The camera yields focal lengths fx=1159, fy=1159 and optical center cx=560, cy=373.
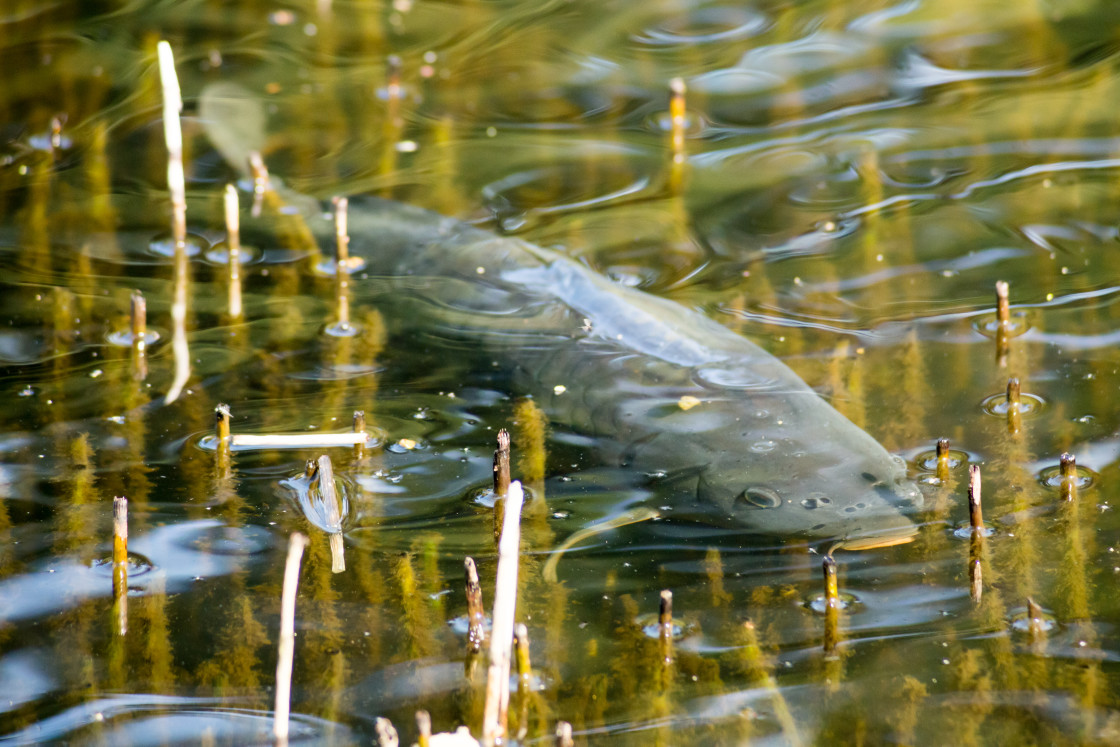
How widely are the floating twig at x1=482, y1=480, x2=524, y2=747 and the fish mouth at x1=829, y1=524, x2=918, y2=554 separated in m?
0.92

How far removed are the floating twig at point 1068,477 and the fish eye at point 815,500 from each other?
517mm

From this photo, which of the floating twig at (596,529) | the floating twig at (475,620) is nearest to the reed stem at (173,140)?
the floating twig at (596,529)

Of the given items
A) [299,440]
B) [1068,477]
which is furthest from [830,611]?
[299,440]

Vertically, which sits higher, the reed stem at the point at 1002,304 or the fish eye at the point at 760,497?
the reed stem at the point at 1002,304

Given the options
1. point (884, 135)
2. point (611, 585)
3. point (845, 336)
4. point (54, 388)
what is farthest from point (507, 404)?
point (884, 135)

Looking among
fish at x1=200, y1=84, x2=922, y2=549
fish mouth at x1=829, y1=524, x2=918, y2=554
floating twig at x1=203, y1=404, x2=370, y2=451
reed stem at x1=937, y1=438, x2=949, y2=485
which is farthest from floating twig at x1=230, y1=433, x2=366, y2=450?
reed stem at x1=937, y1=438, x2=949, y2=485

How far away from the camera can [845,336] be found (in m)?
3.37

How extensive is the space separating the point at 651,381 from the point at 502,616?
1.38m

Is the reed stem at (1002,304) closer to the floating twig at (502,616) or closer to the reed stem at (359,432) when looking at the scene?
the reed stem at (359,432)

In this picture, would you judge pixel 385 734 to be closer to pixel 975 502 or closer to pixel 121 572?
pixel 121 572

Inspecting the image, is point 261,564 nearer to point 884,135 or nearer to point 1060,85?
point 884,135

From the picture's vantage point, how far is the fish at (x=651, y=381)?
2598 millimetres

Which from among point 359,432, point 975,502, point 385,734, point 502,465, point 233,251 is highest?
point 233,251

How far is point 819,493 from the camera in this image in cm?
258
